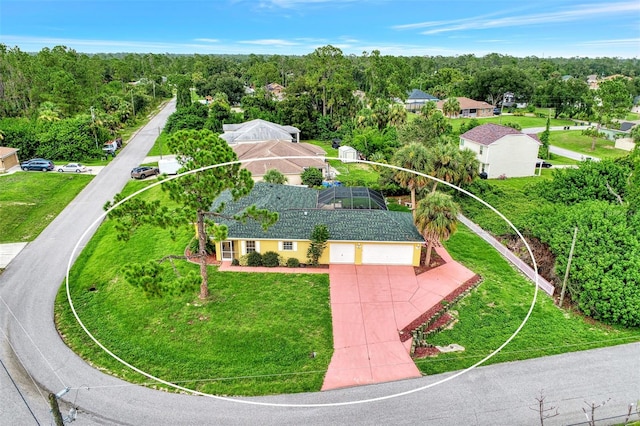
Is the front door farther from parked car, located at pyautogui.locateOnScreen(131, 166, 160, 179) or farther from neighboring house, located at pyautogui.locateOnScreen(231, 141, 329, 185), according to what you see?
parked car, located at pyautogui.locateOnScreen(131, 166, 160, 179)

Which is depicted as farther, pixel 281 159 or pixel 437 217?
pixel 281 159

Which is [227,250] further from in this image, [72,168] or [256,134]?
[256,134]

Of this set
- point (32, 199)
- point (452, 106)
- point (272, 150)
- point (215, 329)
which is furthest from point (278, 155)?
point (452, 106)

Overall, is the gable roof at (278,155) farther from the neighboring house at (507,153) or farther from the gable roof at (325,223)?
the neighboring house at (507,153)

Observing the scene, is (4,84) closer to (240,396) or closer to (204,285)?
(204,285)

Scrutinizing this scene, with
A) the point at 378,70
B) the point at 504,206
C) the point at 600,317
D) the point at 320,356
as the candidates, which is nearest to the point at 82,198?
the point at 320,356

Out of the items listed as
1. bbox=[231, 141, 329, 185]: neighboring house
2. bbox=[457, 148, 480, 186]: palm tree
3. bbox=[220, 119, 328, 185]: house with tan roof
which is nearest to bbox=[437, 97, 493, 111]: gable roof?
bbox=[220, 119, 328, 185]: house with tan roof
